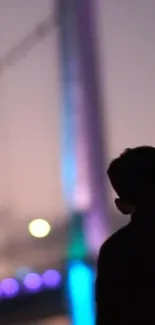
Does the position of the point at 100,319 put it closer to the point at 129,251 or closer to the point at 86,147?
the point at 129,251

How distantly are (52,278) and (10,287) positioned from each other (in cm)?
23

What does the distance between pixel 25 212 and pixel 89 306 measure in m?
0.55

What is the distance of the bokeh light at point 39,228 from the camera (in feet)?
13.8

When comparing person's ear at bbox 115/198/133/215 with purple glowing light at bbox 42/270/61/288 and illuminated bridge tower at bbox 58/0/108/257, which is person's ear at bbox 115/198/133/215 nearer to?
illuminated bridge tower at bbox 58/0/108/257

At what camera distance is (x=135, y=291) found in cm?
103

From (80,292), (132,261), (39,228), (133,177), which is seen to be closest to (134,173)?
(133,177)

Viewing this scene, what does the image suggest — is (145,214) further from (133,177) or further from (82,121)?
(82,121)

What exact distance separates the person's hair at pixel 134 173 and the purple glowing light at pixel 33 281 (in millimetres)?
3457

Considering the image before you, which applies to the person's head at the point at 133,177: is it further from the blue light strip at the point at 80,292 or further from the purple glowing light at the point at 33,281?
the purple glowing light at the point at 33,281

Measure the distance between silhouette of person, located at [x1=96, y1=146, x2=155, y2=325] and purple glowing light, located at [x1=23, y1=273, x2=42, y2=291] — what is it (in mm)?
3471

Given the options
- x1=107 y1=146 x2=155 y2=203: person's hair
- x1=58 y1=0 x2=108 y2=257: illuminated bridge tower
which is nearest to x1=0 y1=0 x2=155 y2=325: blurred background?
x1=58 y1=0 x2=108 y2=257: illuminated bridge tower

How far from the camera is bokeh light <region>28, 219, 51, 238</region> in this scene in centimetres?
420

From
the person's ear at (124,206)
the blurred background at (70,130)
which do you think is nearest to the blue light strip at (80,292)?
the blurred background at (70,130)

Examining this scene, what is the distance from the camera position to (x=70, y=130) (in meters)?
3.72
